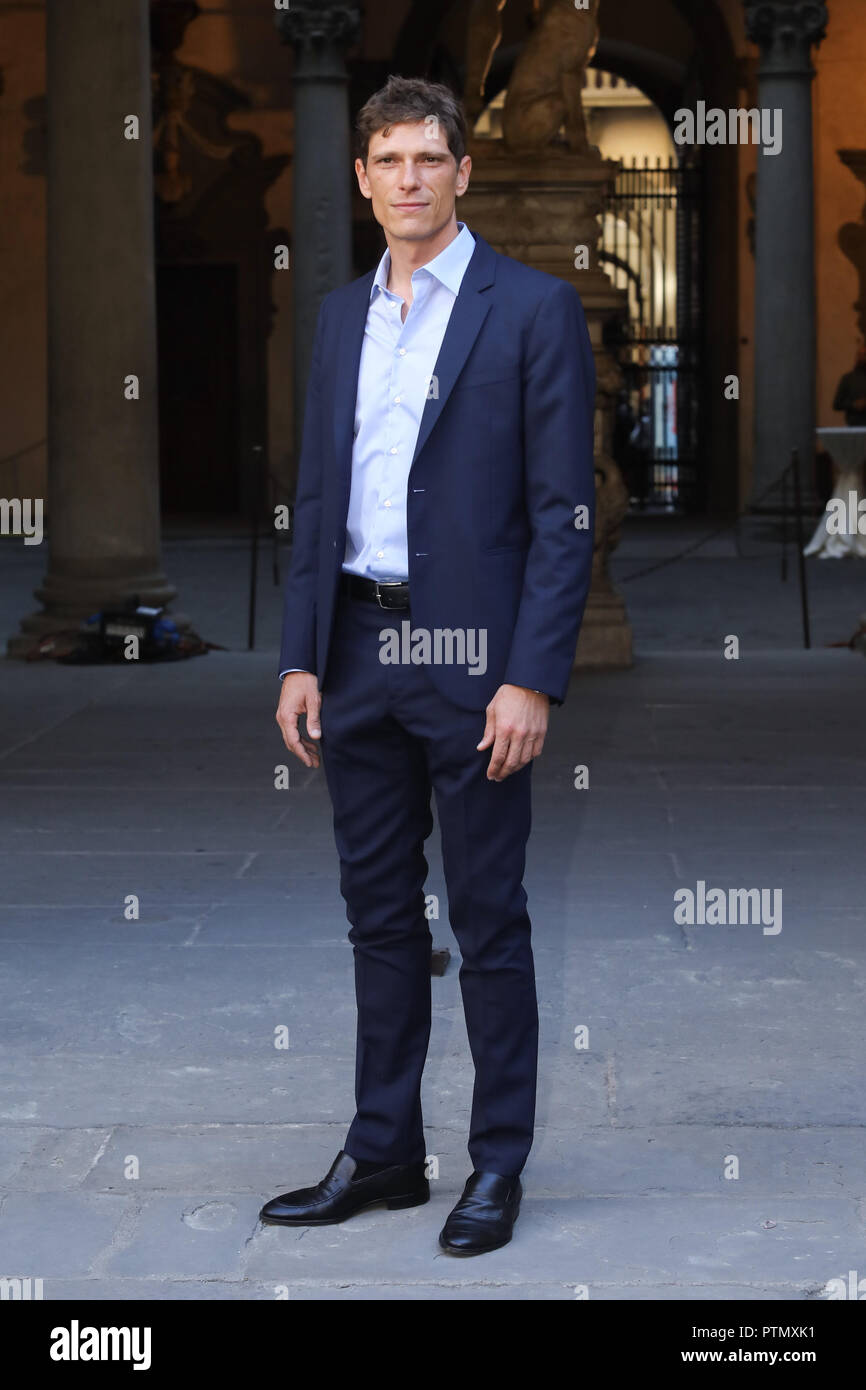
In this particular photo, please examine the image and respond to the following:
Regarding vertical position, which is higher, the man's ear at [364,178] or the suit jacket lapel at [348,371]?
the man's ear at [364,178]

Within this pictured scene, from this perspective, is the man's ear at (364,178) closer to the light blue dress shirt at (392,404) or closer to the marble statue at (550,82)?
the light blue dress shirt at (392,404)

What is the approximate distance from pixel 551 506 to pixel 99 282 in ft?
26.8

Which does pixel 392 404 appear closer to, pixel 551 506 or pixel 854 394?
pixel 551 506

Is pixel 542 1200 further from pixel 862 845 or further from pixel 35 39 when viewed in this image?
pixel 35 39

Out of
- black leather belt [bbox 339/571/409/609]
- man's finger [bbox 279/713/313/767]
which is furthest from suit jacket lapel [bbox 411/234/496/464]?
man's finger [bbox 279/713/313/767]

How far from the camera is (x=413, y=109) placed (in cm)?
342

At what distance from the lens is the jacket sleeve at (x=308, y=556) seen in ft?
11.9

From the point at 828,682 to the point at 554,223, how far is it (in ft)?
8.35

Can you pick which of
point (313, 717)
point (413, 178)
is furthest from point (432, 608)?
point (413, 178)

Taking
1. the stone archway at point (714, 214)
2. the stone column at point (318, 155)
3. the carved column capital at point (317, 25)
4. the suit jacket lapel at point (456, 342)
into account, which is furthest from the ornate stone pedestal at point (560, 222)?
the stone archway at point (714, 214)

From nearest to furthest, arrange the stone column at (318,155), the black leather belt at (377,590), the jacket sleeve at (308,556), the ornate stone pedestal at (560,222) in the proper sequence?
the black leather belt at (377,590), the jacket sleeve at (308,556), the ornate stone pedestal at (560,222), the stone column at (318,155)

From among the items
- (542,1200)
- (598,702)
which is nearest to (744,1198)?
(542,1200)

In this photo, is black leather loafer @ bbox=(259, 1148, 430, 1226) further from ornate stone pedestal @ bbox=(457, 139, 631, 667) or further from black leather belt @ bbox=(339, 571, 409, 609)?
ornate stone pedestal @ bbox=(457, 139, 631, 667)

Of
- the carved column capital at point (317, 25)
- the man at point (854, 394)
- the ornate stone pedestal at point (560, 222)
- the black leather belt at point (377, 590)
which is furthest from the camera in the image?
the man at point (854, 394)
